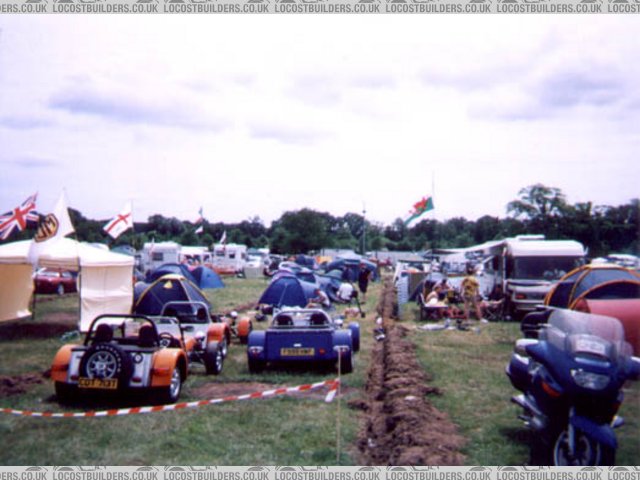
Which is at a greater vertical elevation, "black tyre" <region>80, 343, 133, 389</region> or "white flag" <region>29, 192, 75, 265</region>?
"white flag" <region>29, 192, 75, 265</region>

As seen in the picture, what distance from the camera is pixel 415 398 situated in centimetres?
814

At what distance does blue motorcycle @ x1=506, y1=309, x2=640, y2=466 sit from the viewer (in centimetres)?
479

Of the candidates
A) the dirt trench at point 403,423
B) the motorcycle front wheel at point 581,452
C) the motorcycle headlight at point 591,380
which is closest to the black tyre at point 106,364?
the dirt trench at point 403,423

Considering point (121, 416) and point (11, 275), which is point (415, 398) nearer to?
point (121, 416)

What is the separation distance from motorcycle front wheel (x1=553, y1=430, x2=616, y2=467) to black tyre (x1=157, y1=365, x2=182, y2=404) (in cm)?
493

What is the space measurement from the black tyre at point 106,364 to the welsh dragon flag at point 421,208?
16.8 metres

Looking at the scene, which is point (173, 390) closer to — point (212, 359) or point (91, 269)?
point (212, 359)

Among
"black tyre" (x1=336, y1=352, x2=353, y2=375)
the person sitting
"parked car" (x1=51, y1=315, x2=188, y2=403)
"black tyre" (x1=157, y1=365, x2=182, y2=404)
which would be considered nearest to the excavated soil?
"parked car" (x1=51, y1=315, x2=188, y2=403)

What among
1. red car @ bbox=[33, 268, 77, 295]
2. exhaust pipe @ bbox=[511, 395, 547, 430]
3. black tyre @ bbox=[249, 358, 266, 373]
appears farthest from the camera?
red car @ bbox=[33, 268, 77, 295]

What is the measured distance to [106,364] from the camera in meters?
7.66

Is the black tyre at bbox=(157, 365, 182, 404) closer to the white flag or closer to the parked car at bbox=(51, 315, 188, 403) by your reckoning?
the parked car at bbox=(51, 315, 188, 403)

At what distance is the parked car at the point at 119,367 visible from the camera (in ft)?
25.1

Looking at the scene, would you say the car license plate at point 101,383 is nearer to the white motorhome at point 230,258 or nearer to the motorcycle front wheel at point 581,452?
the motorcycle front wheel at point 581,452

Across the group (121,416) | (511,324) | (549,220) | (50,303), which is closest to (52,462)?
(121,416)
